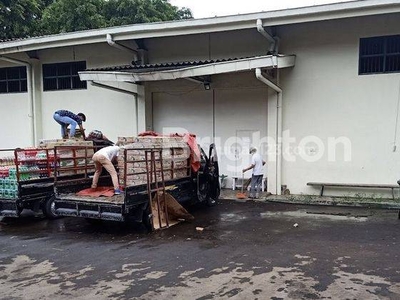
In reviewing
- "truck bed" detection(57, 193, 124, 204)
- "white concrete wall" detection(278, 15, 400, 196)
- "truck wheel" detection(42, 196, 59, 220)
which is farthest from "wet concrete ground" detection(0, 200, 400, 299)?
"white concrete wall" detection(278, 15, 400, 196)

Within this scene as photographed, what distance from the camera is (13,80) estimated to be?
15570mm

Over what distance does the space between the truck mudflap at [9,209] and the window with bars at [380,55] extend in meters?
9.34

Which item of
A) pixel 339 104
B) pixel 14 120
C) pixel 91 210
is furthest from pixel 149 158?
pixel 14 120

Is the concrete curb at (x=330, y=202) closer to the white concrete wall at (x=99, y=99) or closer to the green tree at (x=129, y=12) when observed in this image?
the white concrete wall at (x=99, y=99)

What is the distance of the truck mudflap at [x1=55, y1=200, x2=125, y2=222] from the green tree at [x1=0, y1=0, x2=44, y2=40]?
13.4 metres

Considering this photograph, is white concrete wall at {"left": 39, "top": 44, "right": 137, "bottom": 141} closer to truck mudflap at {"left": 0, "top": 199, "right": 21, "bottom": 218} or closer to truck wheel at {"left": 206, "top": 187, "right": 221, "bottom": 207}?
truck wheel at {"left": 206, "top": 187, "right": 221, "bottom": 207}

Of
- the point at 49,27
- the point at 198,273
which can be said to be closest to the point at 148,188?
the point at 198,273

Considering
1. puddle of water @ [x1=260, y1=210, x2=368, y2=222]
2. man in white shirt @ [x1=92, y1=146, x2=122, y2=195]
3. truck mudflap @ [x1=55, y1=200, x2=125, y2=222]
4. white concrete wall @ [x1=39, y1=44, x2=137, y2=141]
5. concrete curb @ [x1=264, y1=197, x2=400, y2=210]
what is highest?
white concrete wall @ [x1=39, y1=44, x2=137, y2=141]

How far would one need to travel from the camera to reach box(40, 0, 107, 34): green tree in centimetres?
1912

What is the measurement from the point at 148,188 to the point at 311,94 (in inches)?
236

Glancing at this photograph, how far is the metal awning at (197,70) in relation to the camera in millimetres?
9959

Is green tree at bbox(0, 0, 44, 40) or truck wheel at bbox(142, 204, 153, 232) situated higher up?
green tree at bbox(0, 0, 44, 40)

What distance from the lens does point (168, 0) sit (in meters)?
25.9

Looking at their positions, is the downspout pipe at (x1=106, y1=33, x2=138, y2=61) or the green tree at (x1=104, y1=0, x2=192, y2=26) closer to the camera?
the downspout pipe at (x1=106, y1=33, x2=138, y2=61)
